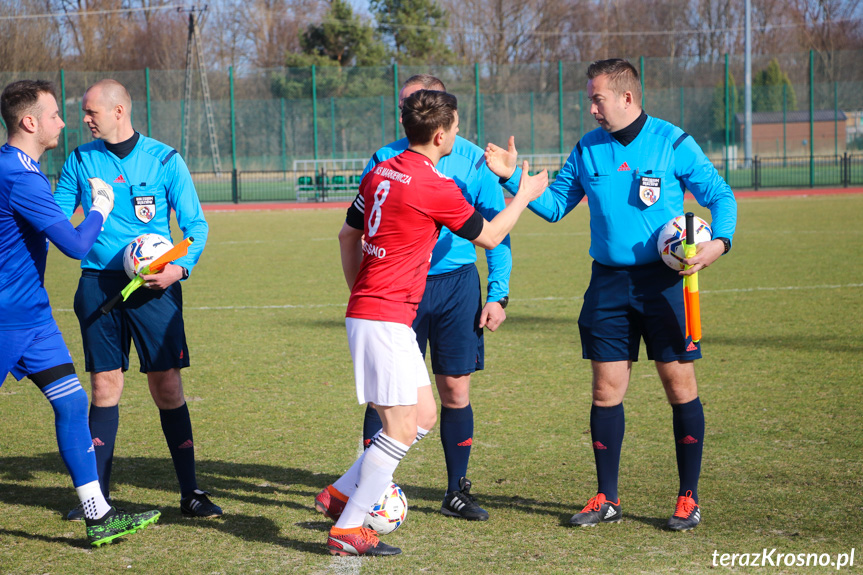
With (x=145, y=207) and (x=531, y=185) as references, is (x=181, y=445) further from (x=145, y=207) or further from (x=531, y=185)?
(x=531, y=185)

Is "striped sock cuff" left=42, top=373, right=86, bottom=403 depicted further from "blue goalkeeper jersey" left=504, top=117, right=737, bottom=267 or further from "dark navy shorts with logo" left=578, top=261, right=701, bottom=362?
"dark navy shorts with logo" left=578, top=261, right=701, bottom=362

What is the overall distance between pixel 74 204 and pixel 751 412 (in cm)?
455

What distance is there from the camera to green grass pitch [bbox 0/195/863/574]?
395cm

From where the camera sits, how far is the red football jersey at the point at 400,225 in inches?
144

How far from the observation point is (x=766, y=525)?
411cm

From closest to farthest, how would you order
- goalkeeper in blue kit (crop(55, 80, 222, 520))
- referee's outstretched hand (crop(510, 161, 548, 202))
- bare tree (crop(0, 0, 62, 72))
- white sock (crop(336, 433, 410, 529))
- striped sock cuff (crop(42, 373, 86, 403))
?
white sock (crop(336, 433, 410, 529))
referee's outstretched hand (crop(510, 161, 548, 202))
striped sock cuff (crop(42, 373, 86, 403))
goalkeeper in blue kit (crop(55, 80, 222, 520))
bare tree (crop(0, 0, 62, 72))

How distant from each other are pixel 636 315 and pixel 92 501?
272 centimetres

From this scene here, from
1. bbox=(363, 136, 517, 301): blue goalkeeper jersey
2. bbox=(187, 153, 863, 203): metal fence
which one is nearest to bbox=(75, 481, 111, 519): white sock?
bbox=(363, 136, 517, 301): blue goalkeeper jersey

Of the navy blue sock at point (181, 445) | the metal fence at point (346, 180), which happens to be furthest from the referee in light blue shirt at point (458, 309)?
the metal fence at point (346, 180)

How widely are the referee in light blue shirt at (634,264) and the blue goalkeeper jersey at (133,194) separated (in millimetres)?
1700

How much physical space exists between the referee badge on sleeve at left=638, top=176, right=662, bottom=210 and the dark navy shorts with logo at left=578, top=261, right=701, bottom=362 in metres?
0.32

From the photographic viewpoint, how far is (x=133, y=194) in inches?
177

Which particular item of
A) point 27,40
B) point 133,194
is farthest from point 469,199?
point 27,40

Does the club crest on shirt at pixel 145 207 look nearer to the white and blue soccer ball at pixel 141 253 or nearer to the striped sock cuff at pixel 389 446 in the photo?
the white and blue soccer ball at pixel 141 253
